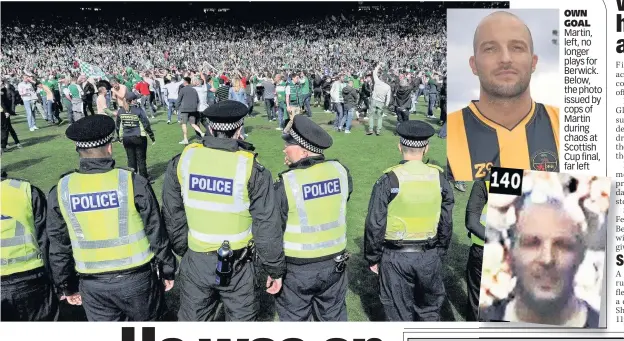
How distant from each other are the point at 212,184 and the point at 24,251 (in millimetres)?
1470

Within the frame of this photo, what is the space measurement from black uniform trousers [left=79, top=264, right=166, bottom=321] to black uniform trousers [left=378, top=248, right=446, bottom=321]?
169cm

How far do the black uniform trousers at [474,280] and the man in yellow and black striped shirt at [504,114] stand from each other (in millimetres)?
746

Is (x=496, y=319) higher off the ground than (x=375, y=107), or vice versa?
(x=375, y=107)

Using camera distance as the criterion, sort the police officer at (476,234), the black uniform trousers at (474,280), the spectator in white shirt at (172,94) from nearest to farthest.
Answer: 1. the police officer at (476,234)
2. the black uniform trousers at (474,280)
3. the spectator in white shirt at (172,94)

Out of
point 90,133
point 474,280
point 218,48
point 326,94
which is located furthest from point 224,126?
point 326,94

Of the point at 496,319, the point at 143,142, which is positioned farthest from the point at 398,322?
the point at 143,142

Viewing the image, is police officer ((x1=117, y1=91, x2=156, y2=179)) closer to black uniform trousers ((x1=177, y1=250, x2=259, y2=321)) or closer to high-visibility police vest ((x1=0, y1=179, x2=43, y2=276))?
high-visibility police vest ((x1=0, y1=179, x2=43, y2=276))

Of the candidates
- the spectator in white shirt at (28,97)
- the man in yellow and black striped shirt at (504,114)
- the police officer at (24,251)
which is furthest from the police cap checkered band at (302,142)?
the spectator in white shirt at (28,97)

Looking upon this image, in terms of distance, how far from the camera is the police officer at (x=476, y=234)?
3590mm

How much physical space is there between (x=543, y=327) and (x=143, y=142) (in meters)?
5.67

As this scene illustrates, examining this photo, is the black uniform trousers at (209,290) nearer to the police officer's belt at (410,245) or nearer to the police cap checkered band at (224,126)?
the police cap checkered band at (224,126)

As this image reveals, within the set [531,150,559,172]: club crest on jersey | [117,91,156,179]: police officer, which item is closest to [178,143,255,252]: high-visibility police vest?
[531,150,559,172]: club crest on jersey

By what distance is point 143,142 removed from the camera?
6.96 m

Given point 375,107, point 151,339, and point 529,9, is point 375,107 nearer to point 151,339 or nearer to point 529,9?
point 529,9
